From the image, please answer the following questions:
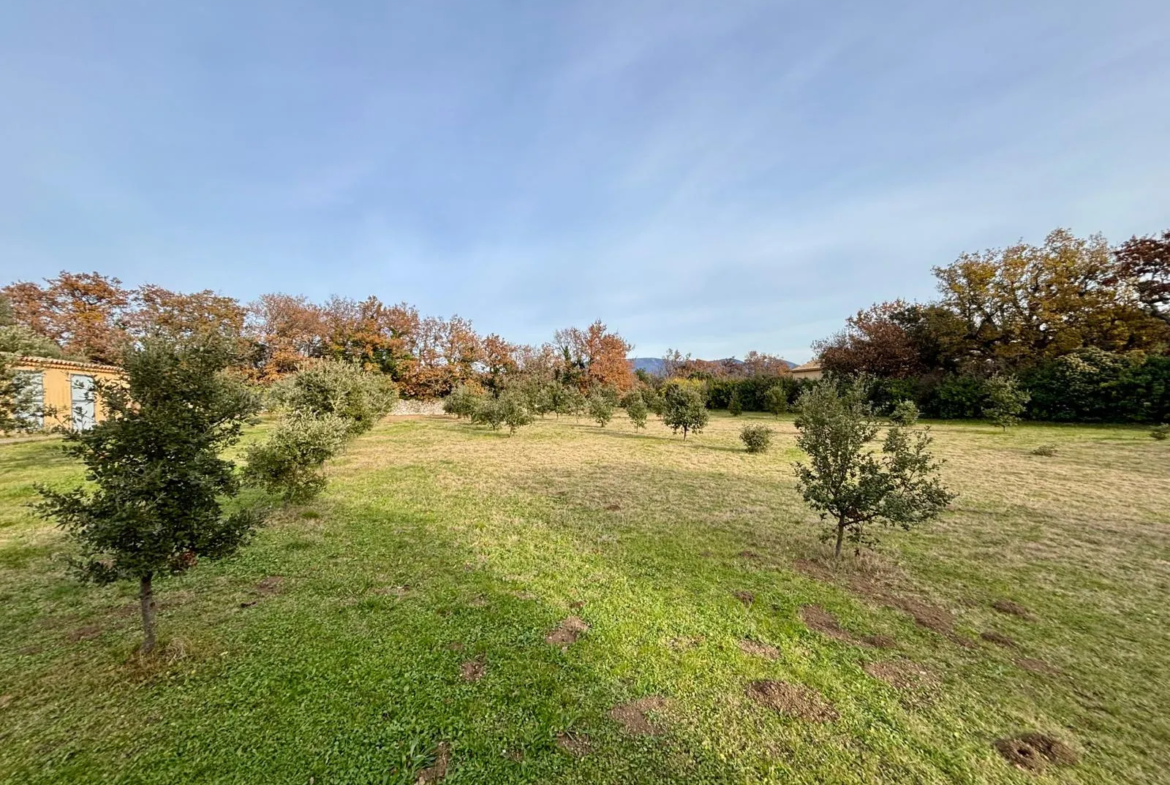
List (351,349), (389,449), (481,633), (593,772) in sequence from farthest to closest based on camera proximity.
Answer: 1. (351,349)
2. (389,449)
3. (481,633)
4. (593,772)

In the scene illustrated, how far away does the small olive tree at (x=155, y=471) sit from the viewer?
2971mm

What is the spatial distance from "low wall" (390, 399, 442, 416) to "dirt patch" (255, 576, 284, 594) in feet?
94.4

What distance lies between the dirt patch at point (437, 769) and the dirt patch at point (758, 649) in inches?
97.0

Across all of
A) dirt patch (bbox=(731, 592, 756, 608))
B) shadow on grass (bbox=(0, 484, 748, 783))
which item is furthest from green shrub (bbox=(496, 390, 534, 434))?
dirt patch (bbox=(731, 592, 756, 608))

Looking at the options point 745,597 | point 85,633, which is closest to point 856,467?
point 745,597

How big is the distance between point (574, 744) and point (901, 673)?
106 inches

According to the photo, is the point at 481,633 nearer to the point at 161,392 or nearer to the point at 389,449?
the point at 161,392

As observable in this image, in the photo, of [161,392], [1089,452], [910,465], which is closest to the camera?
[161,392]

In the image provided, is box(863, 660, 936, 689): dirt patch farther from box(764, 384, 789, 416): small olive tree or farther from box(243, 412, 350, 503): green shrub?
box(764, 384, 789, 416): small olive tree

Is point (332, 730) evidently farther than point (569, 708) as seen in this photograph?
No

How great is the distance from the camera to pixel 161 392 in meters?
3.21

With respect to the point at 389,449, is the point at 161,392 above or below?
above

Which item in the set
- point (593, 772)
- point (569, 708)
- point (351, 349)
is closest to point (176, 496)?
point (569, 708)

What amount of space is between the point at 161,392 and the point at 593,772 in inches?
161
